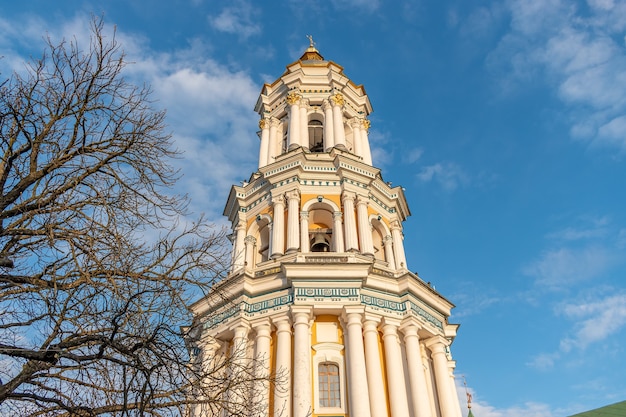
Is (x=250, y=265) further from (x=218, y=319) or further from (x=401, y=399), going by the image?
(x=401, y=399)

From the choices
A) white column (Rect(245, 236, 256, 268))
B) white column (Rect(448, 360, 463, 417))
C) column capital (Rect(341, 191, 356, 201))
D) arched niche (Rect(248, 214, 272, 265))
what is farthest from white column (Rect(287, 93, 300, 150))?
white column (Rect(448, 360, 463, 417))

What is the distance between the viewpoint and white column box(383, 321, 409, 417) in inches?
544

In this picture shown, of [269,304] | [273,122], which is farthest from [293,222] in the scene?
[273,122]

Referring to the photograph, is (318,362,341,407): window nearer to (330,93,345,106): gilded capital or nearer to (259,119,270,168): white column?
(259,119,270,168): white column

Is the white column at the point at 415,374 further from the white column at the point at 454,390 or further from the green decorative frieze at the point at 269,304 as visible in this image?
the green decorative frieze at the point at 269,304

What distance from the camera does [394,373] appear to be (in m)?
14.4

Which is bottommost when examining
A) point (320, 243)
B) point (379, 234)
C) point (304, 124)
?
point (320, 243)

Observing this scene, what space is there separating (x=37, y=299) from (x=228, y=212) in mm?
15017

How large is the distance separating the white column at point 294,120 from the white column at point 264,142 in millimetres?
1271

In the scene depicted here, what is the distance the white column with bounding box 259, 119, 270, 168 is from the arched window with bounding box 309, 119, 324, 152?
1927 millimetres

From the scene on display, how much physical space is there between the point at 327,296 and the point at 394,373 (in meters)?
2.82

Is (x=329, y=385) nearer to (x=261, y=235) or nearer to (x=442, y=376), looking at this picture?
(x=442, y=376)

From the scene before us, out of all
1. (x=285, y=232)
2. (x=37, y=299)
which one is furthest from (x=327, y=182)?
(x=37, y=299)

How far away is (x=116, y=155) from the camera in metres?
7.18
